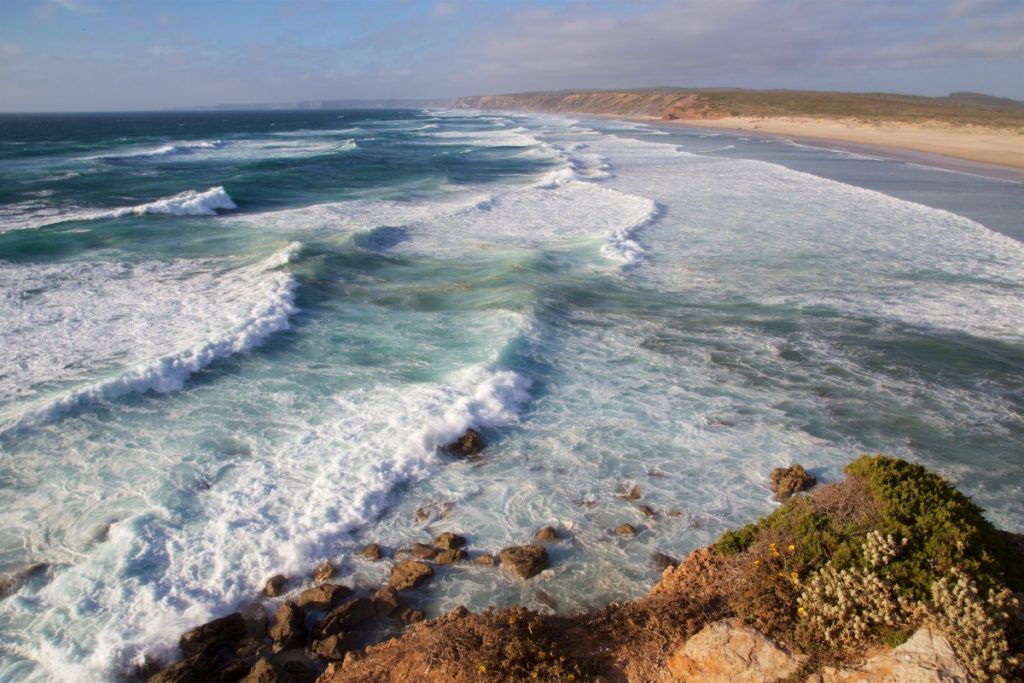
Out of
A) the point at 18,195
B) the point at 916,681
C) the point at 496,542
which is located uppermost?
the point at 18,195

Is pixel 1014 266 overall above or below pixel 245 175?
below

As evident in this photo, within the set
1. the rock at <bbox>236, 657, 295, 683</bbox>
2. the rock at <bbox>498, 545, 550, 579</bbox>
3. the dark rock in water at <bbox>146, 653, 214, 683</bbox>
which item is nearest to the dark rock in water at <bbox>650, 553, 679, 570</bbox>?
the rock at <bbox>498, 545, 550, 579</bbox>

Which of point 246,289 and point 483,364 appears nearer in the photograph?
point 483,364

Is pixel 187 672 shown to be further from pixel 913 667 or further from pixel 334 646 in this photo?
pixel 913 667

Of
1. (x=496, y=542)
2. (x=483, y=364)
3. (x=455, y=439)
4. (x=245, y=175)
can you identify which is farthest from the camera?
(x=245, y=175)

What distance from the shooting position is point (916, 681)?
373cm

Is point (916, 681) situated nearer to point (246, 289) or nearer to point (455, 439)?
point (455, 439)

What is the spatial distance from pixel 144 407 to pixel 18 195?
2825cm

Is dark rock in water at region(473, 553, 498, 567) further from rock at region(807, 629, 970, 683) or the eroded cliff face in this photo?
the eroded cliff face

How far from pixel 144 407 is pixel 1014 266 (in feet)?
68.0

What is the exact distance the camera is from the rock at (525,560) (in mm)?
6549

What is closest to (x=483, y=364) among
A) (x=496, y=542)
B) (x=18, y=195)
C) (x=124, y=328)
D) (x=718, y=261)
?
(x=496, y=542)

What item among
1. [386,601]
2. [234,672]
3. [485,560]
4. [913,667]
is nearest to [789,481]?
[485,560]

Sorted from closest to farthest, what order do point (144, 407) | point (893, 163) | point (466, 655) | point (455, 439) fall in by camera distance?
1. point (466, 655)
2. point (455, 439)
3. point (144, 407)
4. point (893, 163)
